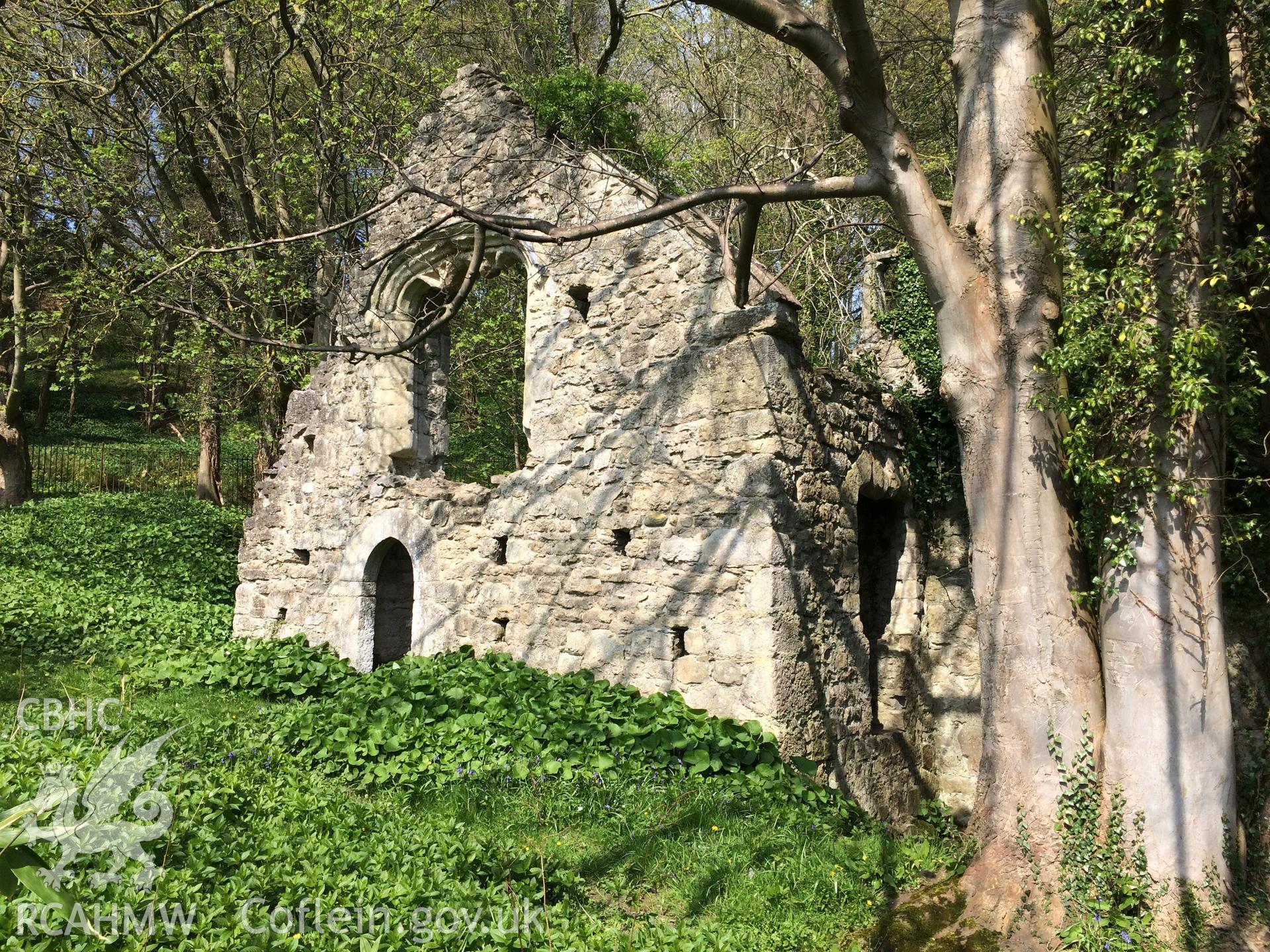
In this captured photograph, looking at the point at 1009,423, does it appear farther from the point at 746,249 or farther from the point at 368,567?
the point at 368,567

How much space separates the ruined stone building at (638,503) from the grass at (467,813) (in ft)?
1.79

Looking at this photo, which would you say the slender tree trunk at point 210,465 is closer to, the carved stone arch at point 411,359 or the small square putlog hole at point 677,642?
the carved stone arch at point 411,359

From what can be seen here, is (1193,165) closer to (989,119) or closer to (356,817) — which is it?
(989,119)

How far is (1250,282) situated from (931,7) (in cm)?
970

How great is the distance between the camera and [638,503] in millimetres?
6484

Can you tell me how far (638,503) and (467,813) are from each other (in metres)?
2.64

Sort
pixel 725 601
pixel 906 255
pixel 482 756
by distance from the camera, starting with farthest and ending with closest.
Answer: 1. pixel 906 255
2. pixel 725 601
3. pixel 482 756

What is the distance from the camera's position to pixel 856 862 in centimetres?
455

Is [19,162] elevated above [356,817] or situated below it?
above

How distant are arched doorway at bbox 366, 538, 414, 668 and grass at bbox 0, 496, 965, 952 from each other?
3.18 ft

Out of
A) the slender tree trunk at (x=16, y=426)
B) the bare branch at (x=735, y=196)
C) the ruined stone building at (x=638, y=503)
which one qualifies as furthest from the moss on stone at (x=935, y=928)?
the slender tree trunk at (x=16, y=426)

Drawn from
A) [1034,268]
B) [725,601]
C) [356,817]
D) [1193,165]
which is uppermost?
[1193,165]

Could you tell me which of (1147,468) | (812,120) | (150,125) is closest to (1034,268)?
(1147,468)

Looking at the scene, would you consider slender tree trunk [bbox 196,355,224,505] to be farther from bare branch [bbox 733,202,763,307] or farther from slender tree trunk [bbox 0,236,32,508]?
bare branch [bbox 733,202,763,307]
